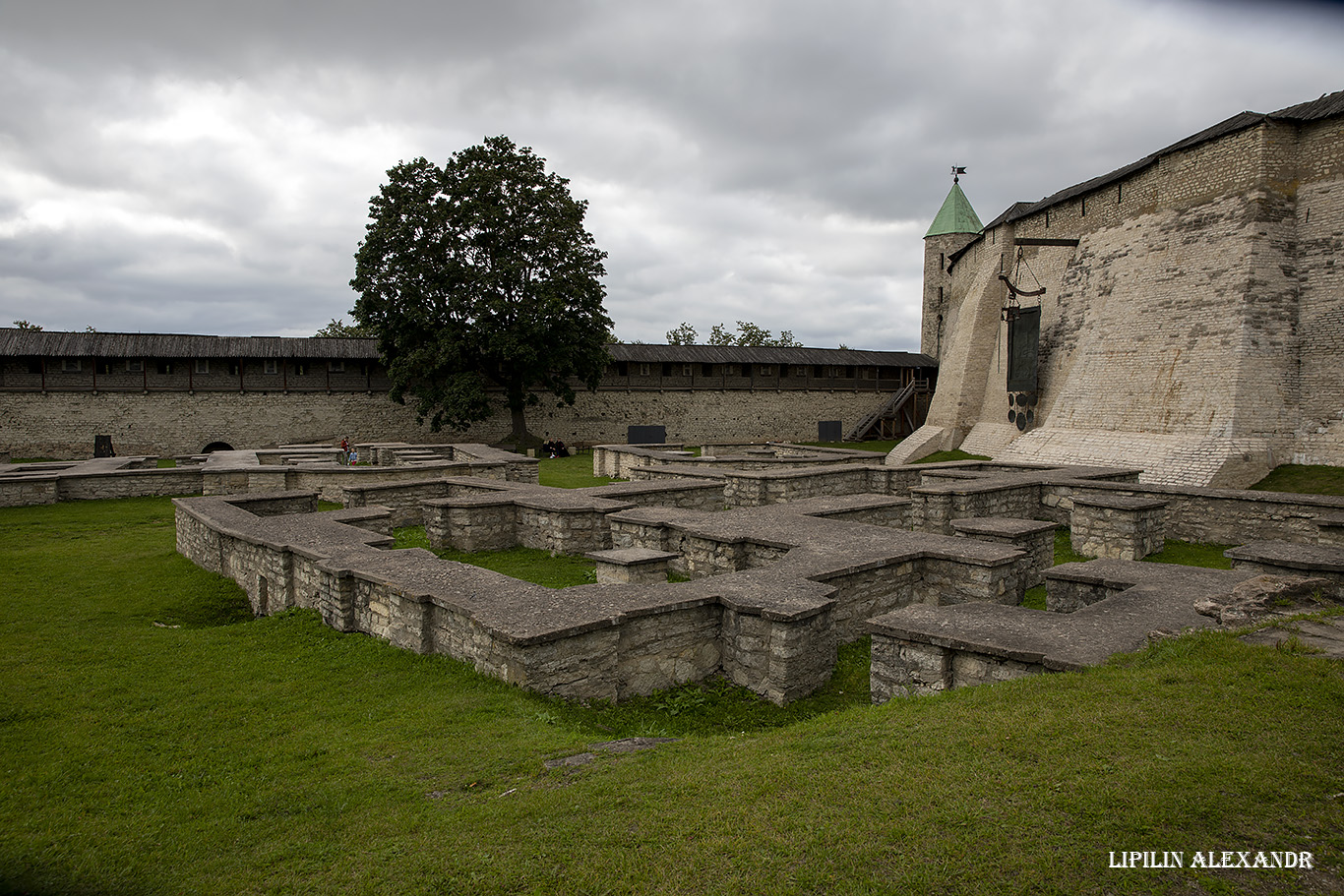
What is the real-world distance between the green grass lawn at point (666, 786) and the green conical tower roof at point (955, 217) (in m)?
36.1

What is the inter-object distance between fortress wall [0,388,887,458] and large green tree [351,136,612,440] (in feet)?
9.76

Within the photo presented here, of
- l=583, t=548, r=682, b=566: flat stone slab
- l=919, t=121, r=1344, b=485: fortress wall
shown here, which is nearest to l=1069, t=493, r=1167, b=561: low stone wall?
l=583, t=548, r=682, b=566: flat stone slab

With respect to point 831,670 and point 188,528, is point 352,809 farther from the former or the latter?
point 188,528

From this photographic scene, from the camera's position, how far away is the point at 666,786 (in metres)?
3.03

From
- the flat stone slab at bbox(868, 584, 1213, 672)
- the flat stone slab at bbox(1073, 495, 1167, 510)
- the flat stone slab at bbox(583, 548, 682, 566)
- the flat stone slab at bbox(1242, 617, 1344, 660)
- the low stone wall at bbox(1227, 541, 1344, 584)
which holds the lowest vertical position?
the flat stone slab at bbox(868, 584, 1213, 672)

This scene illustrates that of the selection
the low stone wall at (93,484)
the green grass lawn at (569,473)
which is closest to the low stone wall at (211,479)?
the low stone wall at (93,484)

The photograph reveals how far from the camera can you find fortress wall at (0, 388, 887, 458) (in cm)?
2495

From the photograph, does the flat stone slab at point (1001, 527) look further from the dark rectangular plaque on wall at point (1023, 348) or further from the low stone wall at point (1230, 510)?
the dark rectangular plaque on wall at point (1023, 348)

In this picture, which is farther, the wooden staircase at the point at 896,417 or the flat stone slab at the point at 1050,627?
the wooden staircase at the point at 896,417

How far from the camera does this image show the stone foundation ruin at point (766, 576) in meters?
4.45

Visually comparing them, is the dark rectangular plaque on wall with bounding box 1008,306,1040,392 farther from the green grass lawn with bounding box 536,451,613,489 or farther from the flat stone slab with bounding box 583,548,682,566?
the flat stone slab with bounding box 583,548,682,566

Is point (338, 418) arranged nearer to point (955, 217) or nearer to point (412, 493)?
point (412, 493)

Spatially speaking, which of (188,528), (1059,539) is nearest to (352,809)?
(188,528)

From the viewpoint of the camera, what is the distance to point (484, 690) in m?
4.41
